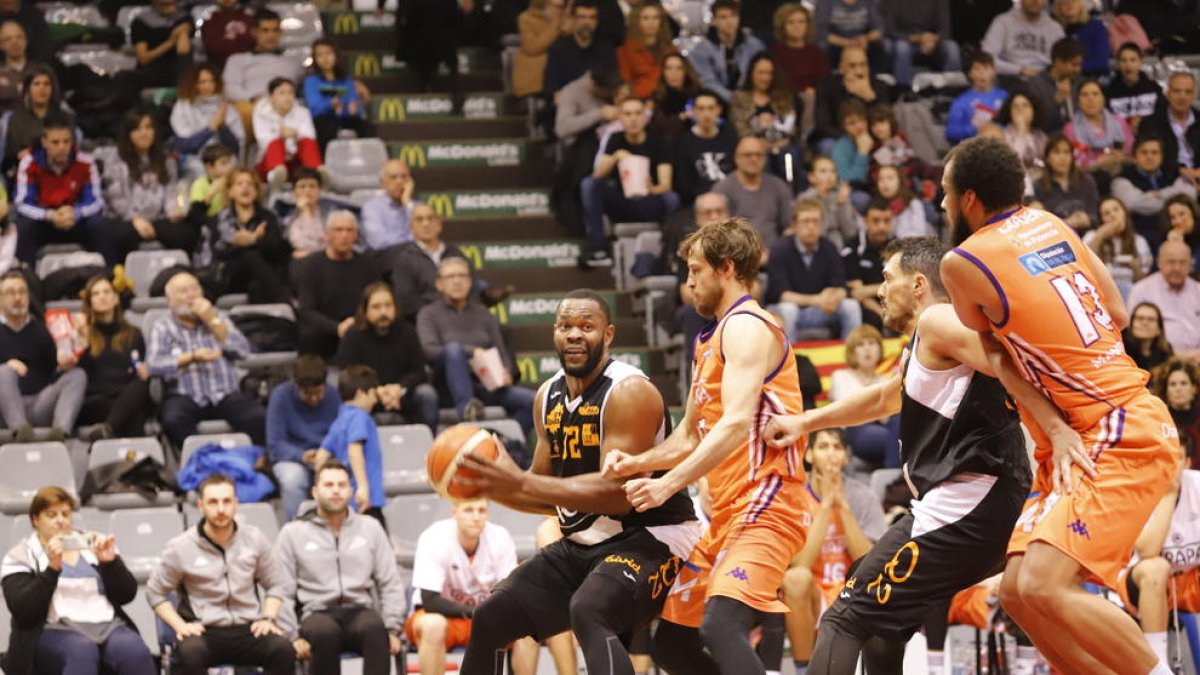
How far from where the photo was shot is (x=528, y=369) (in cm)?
1312

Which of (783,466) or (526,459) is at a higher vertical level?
(783,466)

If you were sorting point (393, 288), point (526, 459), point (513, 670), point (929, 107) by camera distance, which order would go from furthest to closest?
point (929, 107) < point (393, 288) < point (526, 459) < point (513, 670)

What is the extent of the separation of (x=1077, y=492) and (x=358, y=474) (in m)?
6.27

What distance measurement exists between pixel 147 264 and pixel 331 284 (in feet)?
5.31

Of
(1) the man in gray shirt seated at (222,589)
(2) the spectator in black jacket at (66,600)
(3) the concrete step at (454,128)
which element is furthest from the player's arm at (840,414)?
(3) the concrete step at (454,128)

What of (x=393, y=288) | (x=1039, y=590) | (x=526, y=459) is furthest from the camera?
(x=393, y=288)

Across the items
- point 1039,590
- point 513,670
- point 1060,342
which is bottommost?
point 513,670

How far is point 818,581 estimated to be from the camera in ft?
34.8

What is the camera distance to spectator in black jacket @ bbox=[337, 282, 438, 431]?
39.2ft

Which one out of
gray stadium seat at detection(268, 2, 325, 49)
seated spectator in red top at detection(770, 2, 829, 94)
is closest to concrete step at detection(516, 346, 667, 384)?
seated spectator in red top at detection(770, 2, 829, 94)

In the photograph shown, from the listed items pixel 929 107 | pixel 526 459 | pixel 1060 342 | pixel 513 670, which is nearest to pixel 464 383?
pixel 526 459

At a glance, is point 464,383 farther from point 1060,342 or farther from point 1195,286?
point 1060,342

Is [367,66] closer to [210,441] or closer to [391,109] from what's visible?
[391,109]

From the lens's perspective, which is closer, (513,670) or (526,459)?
(513,670)
